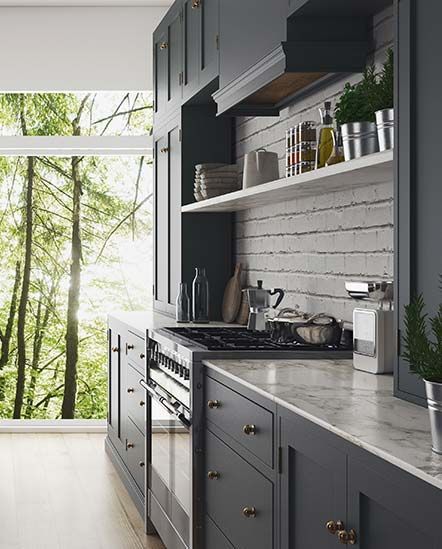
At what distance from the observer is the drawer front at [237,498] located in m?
2.68

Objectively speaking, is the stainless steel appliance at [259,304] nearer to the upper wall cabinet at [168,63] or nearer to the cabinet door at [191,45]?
the cabinet door at [191,45]

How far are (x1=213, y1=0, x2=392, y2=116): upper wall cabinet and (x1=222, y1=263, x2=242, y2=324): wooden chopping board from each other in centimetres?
149

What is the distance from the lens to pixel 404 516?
5.70ft

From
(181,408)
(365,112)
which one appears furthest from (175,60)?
(365,112)

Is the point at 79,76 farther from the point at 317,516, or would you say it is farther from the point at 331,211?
the point at 317,516

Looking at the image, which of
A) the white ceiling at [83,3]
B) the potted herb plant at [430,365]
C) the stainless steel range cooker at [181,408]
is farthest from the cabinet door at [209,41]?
the potted herb plant at [430,365]

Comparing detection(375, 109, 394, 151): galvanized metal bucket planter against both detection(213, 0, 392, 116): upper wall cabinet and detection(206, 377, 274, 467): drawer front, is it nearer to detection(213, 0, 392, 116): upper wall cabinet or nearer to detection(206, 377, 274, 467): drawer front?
detection(213, 0, 392, 116): upper wall cabinet

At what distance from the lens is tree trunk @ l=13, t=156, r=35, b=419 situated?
27.0 ft

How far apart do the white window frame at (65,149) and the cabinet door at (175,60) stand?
150 cm

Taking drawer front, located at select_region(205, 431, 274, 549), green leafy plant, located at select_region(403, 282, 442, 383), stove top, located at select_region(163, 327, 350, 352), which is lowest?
drawer front, located at select_region(205, 431, 274, 549)

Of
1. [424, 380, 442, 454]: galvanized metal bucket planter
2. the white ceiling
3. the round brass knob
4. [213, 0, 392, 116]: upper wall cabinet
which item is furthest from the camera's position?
the white ceiling

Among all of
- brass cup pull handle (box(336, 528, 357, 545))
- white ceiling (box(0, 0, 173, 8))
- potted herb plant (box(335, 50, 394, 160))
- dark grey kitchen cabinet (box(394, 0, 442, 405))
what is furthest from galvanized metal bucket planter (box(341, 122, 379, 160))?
white ceiling (box(0, 0, 173, 8))

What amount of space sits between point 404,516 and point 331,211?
2403 millimetres

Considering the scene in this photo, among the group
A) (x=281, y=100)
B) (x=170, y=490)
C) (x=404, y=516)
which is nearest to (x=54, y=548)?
(x=170, y=490)
